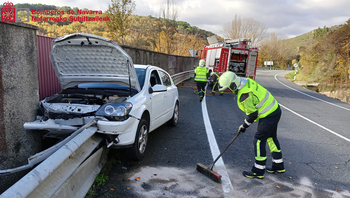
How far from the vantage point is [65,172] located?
255 centimetres

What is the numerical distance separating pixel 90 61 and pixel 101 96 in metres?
0.65

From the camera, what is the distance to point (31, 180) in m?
1.98

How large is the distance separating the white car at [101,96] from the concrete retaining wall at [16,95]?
191 mm

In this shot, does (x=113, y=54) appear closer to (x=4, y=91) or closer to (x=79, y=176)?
(x=4, y=91)

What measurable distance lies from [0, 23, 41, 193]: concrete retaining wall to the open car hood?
48 centimetres

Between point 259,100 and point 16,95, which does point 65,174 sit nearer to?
point 16,95

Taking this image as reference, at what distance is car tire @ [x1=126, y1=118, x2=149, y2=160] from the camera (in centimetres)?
392

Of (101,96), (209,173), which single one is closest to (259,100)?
(209,173)

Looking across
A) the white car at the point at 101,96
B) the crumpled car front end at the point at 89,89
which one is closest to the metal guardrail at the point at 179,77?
the white car at the point at 101,96

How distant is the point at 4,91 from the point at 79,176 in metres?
1.59

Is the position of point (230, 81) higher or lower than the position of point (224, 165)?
higher

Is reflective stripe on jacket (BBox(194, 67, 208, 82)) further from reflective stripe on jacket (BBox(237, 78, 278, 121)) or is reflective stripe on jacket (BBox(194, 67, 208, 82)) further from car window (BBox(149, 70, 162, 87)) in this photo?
reflective stripe on jacket (BBox(237, 78, 278, 121))

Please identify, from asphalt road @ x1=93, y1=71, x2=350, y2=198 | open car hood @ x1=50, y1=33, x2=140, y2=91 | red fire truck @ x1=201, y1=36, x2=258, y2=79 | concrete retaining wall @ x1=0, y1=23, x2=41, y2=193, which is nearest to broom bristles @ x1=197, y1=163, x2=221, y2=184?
asphalt road @ x1=93, y1=71, x2=350, y2=198

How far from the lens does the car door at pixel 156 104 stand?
4738 millimetres
